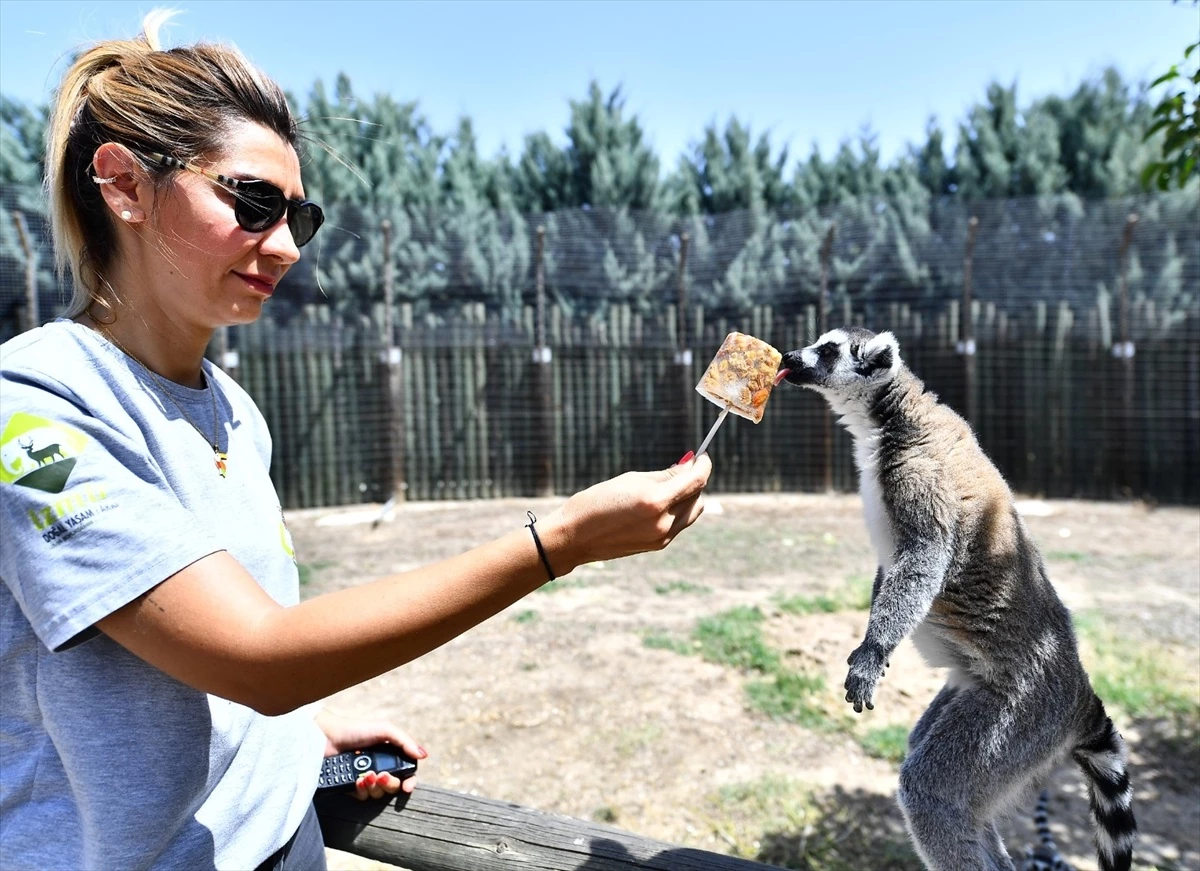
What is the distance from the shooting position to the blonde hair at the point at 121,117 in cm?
124

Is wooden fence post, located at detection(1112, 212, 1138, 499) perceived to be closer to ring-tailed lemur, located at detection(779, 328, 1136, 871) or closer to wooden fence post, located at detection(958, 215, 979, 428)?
wooden fence post, located at detection(958, 215, 979, 428)

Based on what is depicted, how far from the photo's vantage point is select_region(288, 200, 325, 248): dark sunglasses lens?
1454 mm

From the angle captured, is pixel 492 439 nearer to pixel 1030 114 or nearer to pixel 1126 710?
pixel 1126 710

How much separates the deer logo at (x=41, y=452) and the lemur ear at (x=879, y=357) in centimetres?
203

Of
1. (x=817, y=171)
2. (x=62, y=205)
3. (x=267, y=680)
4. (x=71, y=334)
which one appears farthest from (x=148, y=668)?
(x=817, y=171)

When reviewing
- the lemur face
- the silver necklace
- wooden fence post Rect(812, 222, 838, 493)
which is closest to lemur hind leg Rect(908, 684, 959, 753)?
the lemur face

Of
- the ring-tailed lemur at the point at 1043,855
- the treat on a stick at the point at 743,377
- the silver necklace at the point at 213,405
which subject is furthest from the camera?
the ring-tailed lemur at the point at 1043,855

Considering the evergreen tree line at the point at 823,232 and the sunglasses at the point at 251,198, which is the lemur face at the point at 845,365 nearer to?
the sunglasses at the point at 251,198

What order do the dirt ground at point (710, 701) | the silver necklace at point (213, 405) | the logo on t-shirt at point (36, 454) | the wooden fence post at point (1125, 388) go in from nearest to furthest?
the logo on t-shirt at point (36, 454) < the silver necklace at point (213, 405) < the dirt ground at point (710, 701) < the wooden fence post at point (1125, 388)

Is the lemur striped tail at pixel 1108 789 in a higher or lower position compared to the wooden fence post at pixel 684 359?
lower

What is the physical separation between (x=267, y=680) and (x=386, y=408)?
9432mm

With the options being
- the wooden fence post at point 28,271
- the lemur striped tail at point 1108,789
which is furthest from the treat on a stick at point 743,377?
the wooden fence post at point 28,271

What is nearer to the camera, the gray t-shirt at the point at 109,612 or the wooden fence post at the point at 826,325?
the gray t-shirt at the point at 109,612

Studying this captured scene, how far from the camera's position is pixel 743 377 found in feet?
5.97
